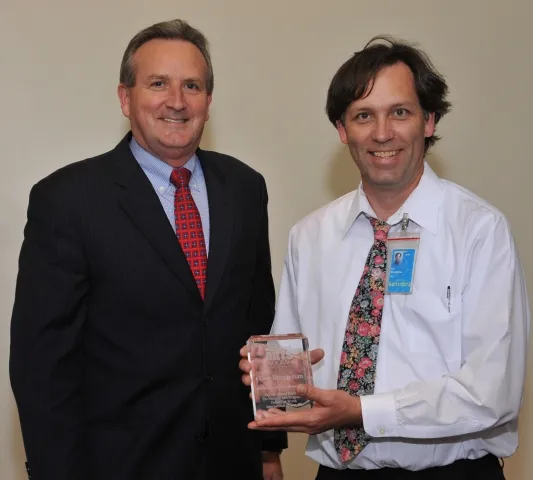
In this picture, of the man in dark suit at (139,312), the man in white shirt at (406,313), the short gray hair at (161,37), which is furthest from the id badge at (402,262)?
the short gray hair at (161,37)

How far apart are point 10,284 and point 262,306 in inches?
47.2

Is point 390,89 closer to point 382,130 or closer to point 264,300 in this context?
point 382,130

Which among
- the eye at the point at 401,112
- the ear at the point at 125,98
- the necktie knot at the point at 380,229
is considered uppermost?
the ear at the point at 125,98

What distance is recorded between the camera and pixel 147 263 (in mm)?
2486

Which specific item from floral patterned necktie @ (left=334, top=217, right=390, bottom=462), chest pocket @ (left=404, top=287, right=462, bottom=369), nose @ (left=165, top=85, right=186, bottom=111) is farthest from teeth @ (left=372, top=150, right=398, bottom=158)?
nose @ (left=165, top=85, right=186, bottom=111)

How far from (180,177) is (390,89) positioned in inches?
29.4

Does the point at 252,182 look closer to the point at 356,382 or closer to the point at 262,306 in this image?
the point at 262,306

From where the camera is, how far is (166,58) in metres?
2.65

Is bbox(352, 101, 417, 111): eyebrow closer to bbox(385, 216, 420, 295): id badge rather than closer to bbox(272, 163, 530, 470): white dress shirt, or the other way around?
bbox(272, 163, 530, 470): white dress shirt

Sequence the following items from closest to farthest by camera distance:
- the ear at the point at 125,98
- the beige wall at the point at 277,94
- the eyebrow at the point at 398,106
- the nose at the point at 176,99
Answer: the eyebrow at the point at 398,106
the nose at the point at 176,99
the ear at the point at 125,98
the beige wall at the point at 277,94

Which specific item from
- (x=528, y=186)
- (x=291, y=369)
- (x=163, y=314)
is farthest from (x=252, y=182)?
(x=528, y=186)

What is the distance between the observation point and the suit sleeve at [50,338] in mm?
2408

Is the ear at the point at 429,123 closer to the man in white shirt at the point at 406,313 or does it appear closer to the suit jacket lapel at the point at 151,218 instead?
the man in white shirt at the point at 406,313

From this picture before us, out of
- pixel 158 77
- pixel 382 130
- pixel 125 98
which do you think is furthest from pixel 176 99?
pixel 382 130
